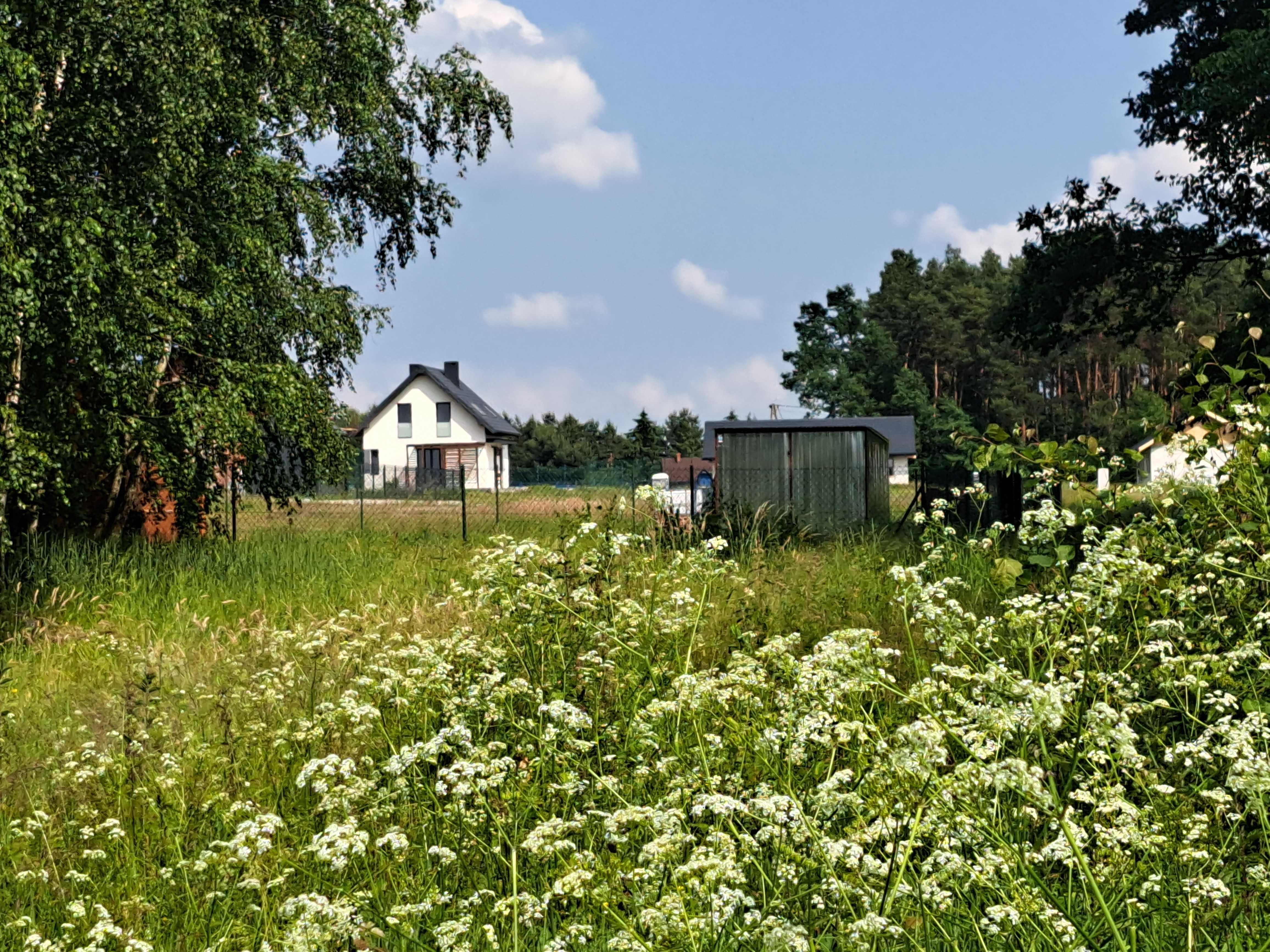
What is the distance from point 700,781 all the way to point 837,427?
16376 millimetres

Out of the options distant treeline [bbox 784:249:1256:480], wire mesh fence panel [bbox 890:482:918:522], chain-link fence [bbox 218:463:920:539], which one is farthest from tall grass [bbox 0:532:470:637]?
distant treeline [bbox 784:249:1256:480]

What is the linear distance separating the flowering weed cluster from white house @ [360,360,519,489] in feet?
172

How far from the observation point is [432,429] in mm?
59344

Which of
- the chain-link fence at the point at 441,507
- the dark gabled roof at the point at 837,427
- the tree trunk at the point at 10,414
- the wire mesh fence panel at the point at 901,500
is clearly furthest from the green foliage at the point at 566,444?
the tree trunk at the point at 10,414

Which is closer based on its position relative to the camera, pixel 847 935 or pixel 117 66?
pixel 847 935

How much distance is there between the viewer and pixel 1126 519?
23.5 feet

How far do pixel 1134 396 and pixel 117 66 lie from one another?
59.6m

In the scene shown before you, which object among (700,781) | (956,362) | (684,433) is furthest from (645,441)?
(700,781)

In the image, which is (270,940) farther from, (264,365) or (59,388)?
(264,365)

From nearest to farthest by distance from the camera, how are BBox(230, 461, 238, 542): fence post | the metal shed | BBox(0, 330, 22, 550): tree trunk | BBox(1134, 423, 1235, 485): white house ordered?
BBox(1134, 423, 1235, 485): white house → BBox(0, 330, 22, 550): tree trunk → BBox(230, 461, 238, 542): fence post → the metal shed

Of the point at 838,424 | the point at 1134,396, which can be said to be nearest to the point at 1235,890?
the point at 838,424

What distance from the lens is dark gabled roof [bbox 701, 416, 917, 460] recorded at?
62.1 ft

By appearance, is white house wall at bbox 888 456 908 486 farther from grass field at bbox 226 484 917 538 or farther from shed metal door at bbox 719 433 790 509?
shed metal door at bbox 719 433 790 509

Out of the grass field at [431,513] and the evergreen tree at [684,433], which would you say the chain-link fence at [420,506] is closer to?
the grass field at [431,513]
